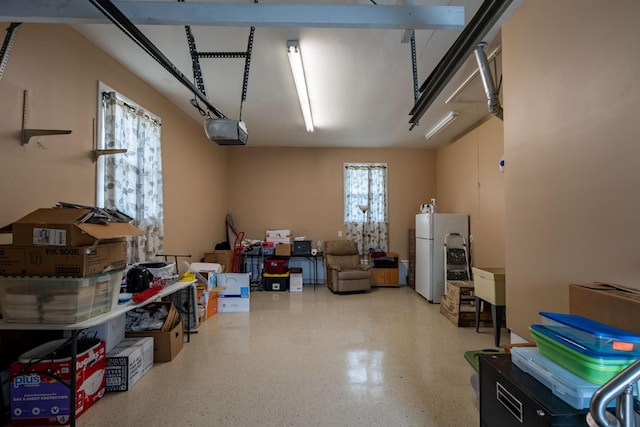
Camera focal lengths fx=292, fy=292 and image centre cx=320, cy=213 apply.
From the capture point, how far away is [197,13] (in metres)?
1.64

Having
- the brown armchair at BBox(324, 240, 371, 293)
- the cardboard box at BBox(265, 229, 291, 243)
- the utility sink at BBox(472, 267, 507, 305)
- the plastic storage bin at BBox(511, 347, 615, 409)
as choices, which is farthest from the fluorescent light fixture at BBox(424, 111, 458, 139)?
the plastic storage bin at BBox(511, 347, 615, 409)

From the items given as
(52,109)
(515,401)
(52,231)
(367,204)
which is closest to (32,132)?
(52,109)

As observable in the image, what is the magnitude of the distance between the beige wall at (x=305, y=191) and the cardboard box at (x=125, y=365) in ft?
13.3

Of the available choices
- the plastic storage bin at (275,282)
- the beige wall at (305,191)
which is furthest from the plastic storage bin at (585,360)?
the beige wall at (305,191)

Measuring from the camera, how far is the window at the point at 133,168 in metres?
2.90

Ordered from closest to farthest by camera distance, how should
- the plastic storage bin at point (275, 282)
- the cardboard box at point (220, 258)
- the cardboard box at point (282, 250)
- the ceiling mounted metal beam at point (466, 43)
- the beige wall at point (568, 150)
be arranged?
the ceiling mounted metal beam at point (466, 43) < the beige wall at point (568, 150) < the cardboard box at point (220, 258) < the plastic storage bin at point (275, 282) < the cardboard box at point (282, 250)

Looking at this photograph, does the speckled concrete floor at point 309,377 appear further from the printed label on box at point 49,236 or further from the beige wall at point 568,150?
the printed label on box at point 49,236

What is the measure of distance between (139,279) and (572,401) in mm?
2957

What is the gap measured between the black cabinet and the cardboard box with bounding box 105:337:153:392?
8.11 feet

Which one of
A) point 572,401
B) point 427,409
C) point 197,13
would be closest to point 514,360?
point 572,401

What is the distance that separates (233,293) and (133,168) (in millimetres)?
2180

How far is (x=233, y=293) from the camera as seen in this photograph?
4375 mm

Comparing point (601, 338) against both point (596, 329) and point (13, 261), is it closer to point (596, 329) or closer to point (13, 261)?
point (596, 329)

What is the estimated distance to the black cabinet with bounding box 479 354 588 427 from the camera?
90 cm
